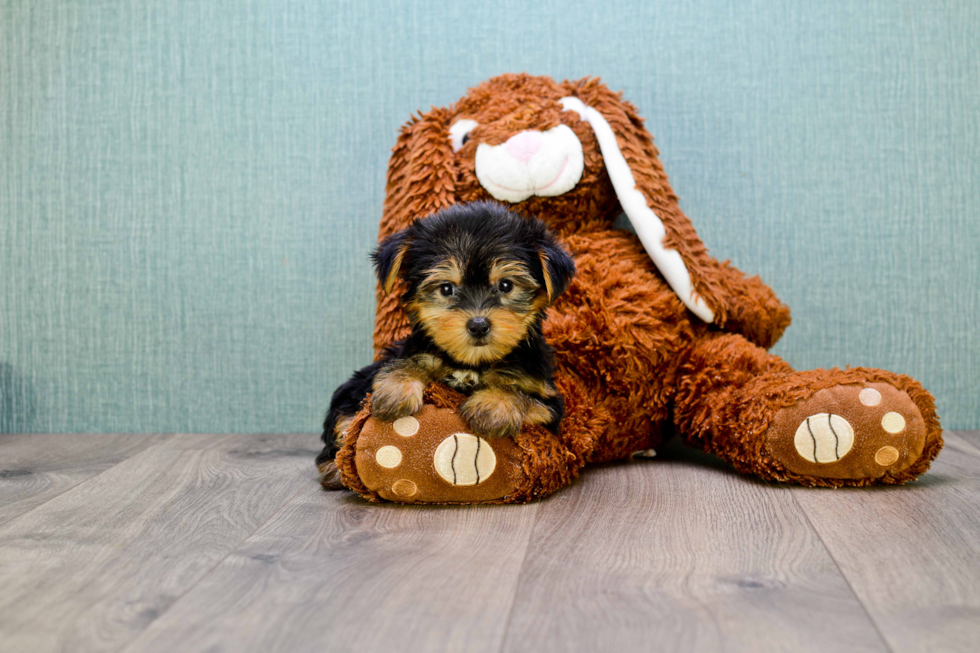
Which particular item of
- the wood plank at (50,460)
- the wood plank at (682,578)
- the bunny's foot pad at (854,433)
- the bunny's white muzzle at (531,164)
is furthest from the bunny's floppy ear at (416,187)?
the bunny's foot pad at (854,433)

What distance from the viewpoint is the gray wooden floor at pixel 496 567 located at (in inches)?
43.9

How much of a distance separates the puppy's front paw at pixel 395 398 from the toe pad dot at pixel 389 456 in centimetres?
6

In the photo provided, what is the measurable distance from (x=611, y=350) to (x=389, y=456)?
68 centimetres

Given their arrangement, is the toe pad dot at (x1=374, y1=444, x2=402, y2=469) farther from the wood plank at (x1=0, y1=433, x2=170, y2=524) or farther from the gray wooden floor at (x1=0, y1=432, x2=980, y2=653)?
the wood plank at (x1=0, y1=433, x2=170, y2=524)

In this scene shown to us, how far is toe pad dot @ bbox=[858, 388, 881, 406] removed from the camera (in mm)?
1824

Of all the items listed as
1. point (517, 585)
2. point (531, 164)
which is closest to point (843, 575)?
point (517, 585)

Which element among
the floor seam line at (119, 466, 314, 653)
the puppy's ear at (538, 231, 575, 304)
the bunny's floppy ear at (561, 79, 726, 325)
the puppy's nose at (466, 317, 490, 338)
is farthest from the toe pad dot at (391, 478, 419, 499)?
the bunny's floppy ear at (561, 79, 726, 325)

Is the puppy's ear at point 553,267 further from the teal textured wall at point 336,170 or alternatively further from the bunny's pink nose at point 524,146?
the teal textured wall at point 336,170

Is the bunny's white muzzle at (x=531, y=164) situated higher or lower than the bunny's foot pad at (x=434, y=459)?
higher

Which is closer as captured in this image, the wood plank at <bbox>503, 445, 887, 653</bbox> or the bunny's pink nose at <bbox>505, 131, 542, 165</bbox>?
the wood plank at <bbox>503, 445, 887, 653</bbox>

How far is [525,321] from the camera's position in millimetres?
1687

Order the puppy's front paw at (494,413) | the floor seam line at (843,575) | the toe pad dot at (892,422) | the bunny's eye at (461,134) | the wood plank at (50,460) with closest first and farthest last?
1. the floor seam line at (843,575)
2. the puppy's front paw at (494,413)
3. the toe pad dot at (892,422)
4. the wood plank at (50,460)
5. the bunny's eye at (461,134)

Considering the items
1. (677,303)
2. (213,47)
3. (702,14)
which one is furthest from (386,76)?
(677,303)

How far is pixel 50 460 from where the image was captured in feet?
7.74
